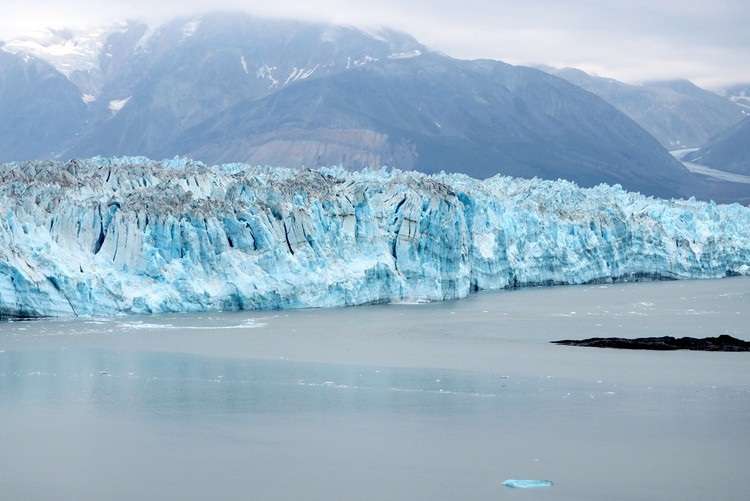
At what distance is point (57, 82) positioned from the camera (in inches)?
3969

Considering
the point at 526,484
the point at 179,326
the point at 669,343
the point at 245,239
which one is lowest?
the point at 526,484

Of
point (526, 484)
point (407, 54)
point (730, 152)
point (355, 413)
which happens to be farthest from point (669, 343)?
point (730, 152)

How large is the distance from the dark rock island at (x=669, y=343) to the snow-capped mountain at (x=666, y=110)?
118106 millimetres

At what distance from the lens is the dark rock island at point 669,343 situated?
18.0 meters

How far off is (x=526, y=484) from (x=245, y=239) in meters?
14.7

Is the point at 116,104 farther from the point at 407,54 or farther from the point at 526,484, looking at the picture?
the point at 526,484

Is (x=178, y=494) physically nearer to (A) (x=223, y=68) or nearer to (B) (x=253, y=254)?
(B) (x=253, y=254)

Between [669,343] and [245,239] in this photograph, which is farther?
[245,239]

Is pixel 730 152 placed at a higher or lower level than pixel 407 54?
lower

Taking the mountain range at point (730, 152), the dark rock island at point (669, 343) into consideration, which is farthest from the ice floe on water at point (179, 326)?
the mountain range at point (730, 152)

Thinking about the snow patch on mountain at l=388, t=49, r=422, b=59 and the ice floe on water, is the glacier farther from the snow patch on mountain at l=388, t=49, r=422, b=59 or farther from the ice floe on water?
the snow patch on mountain at l=388, t=49, r=422, b=59

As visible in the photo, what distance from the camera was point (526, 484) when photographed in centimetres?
911

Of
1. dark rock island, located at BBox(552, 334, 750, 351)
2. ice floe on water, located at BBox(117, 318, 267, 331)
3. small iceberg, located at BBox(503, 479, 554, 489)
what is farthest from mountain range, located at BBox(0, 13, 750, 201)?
small iceberg, located at BBox(503, 479, 554, 489)

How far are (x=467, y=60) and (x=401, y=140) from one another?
19.4m
